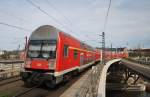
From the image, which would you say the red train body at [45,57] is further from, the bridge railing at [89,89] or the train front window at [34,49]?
the bridge railing at [89,89]

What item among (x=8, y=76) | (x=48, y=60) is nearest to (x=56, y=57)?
(x=48, y=60)

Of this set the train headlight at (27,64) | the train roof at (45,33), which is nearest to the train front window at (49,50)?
the train roof at (45,33)

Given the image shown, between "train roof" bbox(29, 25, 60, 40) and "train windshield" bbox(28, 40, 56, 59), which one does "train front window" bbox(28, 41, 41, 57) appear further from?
"train roof" bbox(29, 25, 60, 40)

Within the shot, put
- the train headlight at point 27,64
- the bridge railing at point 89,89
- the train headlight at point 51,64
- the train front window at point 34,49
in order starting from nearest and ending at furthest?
1. the bridge railing at point 89,89
2. the train headlight at point 51,64
3. the train headlight at point 27,64
4. the train front window at point 34,49

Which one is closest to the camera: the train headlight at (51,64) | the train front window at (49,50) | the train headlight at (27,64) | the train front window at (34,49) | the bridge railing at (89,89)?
the bridge railing at (89,89)

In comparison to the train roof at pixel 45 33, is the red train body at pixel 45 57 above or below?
below

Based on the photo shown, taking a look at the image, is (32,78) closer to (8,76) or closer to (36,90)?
(36,90)

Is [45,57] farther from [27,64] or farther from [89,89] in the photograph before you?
[89,89]

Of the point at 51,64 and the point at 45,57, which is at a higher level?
the point at 45,57

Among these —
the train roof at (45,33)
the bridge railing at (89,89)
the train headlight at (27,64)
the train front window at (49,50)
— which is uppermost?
the train roof at (45,33)

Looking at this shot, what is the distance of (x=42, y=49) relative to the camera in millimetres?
14148

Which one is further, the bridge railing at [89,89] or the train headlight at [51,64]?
the train headlight at [51,64]

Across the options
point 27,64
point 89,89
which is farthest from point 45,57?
point 89,89

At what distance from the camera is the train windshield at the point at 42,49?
13.9m
